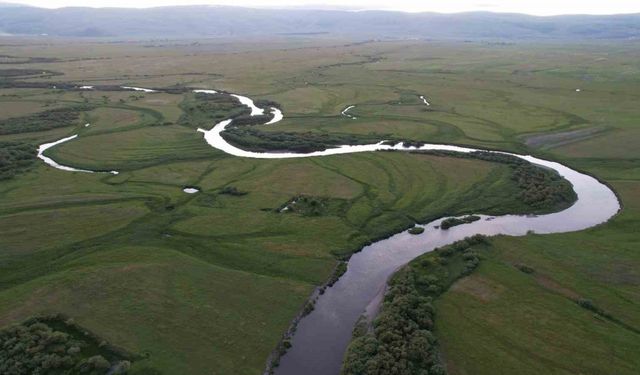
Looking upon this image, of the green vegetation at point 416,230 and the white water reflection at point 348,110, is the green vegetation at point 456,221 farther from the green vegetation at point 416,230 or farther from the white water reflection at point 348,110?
the white water reflection at point 348,110

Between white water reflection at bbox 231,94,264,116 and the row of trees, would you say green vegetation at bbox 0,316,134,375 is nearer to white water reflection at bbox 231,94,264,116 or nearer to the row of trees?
the row of trees

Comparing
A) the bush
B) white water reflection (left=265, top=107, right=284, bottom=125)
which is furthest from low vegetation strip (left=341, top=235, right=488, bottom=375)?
white water reflection (left=265, top=107, right=284, bottom=125)

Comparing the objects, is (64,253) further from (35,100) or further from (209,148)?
(35,100)

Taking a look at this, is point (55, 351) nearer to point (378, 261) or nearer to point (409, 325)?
point (409, 325)

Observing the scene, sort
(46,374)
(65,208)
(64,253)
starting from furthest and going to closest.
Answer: (65,208)
(64,253)
(46,374)

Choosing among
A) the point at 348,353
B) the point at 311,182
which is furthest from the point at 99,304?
the point at 311,182

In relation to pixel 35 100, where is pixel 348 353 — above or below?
below
